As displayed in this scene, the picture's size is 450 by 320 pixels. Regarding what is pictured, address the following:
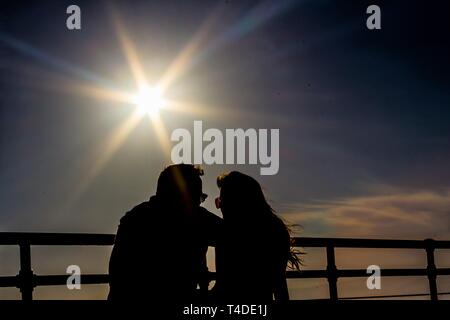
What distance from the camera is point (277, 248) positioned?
4.97 m

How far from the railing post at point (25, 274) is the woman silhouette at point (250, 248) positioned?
10.7ft

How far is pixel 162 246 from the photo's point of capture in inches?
191

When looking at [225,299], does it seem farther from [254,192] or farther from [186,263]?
[254,192]

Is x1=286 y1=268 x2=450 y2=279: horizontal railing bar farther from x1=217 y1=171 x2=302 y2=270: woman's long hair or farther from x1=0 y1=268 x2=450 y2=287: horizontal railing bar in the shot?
x1=217 y1=171 x2=302 y2=270: woman's long hair

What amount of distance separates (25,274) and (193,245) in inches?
136

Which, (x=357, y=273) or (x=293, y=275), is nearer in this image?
(x=293, y=275)

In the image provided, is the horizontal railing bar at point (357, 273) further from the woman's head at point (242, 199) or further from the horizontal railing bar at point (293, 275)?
the woman's head at point (242, 199)

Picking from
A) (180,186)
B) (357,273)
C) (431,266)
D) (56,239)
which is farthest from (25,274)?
(431,266)

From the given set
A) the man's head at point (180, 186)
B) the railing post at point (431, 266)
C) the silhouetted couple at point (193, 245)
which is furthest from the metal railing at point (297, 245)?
the man's head at point (180, 186)

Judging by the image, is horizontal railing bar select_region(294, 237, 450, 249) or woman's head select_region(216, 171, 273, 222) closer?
woman's head select_region(216, 171, 273, 222)

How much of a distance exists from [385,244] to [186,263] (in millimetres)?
6377

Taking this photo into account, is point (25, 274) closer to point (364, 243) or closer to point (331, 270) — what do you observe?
point (331, 270)

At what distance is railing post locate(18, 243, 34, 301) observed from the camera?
24.7ft

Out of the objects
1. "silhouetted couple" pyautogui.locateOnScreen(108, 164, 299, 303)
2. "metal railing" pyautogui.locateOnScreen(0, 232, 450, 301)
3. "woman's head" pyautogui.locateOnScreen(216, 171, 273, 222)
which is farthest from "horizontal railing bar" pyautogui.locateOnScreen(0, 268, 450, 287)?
"woman's head" pyautogui.locateOnScreen(216, 171, 273, 222)
